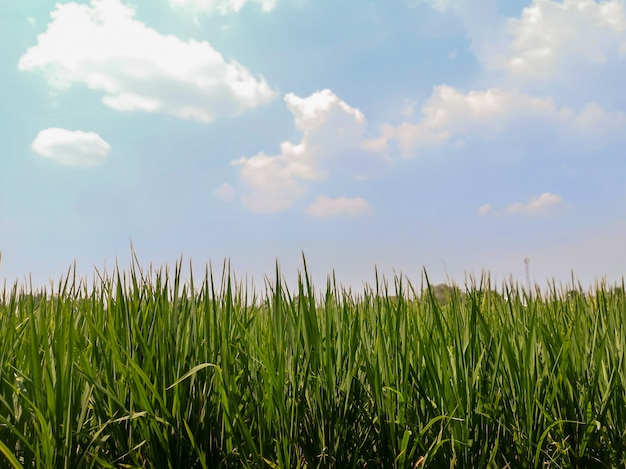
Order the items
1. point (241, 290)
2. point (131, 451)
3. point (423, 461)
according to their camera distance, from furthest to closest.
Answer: point (241, 290), point (423, 461), point (131, 451)

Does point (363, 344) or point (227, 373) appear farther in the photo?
point (363, 344)

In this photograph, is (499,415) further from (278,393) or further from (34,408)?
(34,408)

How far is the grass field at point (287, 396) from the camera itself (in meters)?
1.83

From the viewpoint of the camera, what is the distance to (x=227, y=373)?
1865 mm

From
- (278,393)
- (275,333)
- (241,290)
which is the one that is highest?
(241,290)

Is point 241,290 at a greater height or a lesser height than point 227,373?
greater

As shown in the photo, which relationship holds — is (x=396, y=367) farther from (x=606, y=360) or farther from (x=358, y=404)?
(x=606, y=360)

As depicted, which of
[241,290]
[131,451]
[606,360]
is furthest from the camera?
[241,290]

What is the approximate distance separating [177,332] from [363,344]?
0.77 m

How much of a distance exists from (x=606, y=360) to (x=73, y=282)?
252 centimetres

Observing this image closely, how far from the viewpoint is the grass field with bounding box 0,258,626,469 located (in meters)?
1.83

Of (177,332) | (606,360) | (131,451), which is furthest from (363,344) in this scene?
(606,360)

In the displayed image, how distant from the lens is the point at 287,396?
6.63ft

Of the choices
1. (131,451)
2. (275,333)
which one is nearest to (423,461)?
(275,333)
